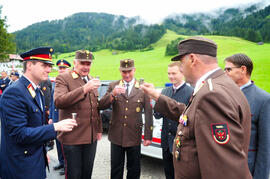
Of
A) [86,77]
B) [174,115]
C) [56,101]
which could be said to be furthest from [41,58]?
[174,115]

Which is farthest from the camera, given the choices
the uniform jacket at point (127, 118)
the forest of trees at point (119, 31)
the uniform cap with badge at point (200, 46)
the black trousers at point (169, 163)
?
the forest of trees at point (119, 31)

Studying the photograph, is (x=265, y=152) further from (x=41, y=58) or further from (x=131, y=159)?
(x=41, y=58)

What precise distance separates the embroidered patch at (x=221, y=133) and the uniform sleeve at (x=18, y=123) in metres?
1.74

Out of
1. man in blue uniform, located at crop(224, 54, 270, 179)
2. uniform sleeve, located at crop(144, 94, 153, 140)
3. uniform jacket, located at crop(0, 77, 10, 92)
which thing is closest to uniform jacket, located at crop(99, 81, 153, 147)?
uniform sleeve, located at crop(144, 94, 153, 140)

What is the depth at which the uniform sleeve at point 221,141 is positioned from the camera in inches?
47.5

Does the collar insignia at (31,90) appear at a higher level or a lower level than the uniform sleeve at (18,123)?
higher

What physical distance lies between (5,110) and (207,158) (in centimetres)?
206

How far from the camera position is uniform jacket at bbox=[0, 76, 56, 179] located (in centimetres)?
194

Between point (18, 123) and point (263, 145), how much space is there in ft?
9.16

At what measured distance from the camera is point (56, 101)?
270cm

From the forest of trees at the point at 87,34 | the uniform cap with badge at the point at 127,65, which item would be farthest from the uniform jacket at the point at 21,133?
the forest of trees at the point at 87,34

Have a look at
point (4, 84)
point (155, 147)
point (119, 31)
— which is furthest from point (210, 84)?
point (119, 31)

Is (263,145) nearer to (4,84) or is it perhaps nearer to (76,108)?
(76,108)

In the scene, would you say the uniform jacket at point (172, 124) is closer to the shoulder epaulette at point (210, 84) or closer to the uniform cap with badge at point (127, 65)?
the uniform cap with badge at point (127, 65)
